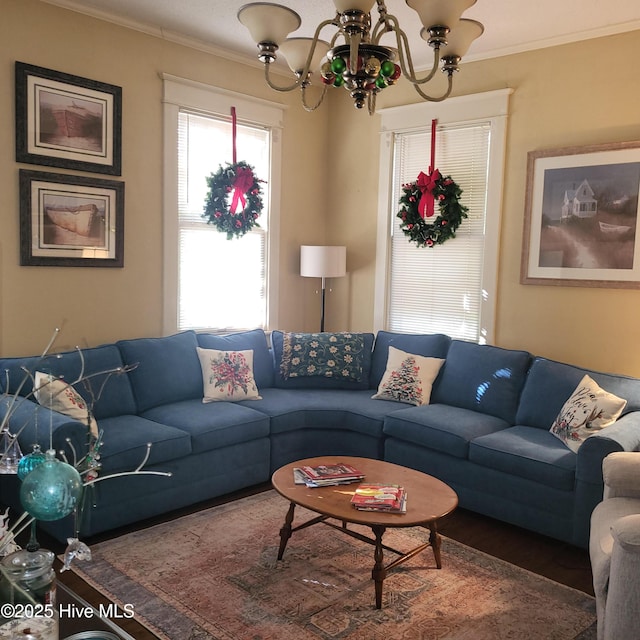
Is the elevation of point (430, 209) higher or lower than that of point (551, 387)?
higher

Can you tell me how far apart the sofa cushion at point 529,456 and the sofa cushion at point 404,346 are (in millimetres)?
915

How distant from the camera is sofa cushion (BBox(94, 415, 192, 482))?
3.19m

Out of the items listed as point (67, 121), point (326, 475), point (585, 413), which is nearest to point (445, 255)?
point (585, 413)

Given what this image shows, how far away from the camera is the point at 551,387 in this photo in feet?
12.5

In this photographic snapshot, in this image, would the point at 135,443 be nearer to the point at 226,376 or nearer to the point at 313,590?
the point at 226,376

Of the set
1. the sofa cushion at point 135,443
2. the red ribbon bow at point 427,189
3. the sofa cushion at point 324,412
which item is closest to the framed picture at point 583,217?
the red ribbon bow at point 427,189

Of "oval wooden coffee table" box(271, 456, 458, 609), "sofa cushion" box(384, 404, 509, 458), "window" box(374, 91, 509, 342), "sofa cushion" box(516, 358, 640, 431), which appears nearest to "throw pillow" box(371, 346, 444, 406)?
"sofa cushion" box(384, 404, 509, 458)

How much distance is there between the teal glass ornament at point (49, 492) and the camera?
125cm

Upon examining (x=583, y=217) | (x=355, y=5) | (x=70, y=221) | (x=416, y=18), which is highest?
(x=416, y=18)

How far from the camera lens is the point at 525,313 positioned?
4.40 metres

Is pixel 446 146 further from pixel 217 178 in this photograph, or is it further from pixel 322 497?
pixel 322 497

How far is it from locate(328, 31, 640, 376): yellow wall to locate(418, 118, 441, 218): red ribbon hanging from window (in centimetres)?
26

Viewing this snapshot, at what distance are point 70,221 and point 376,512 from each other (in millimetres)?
2558

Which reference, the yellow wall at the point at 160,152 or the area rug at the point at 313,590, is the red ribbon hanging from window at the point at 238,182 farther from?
the area rug at the point at 313,590
